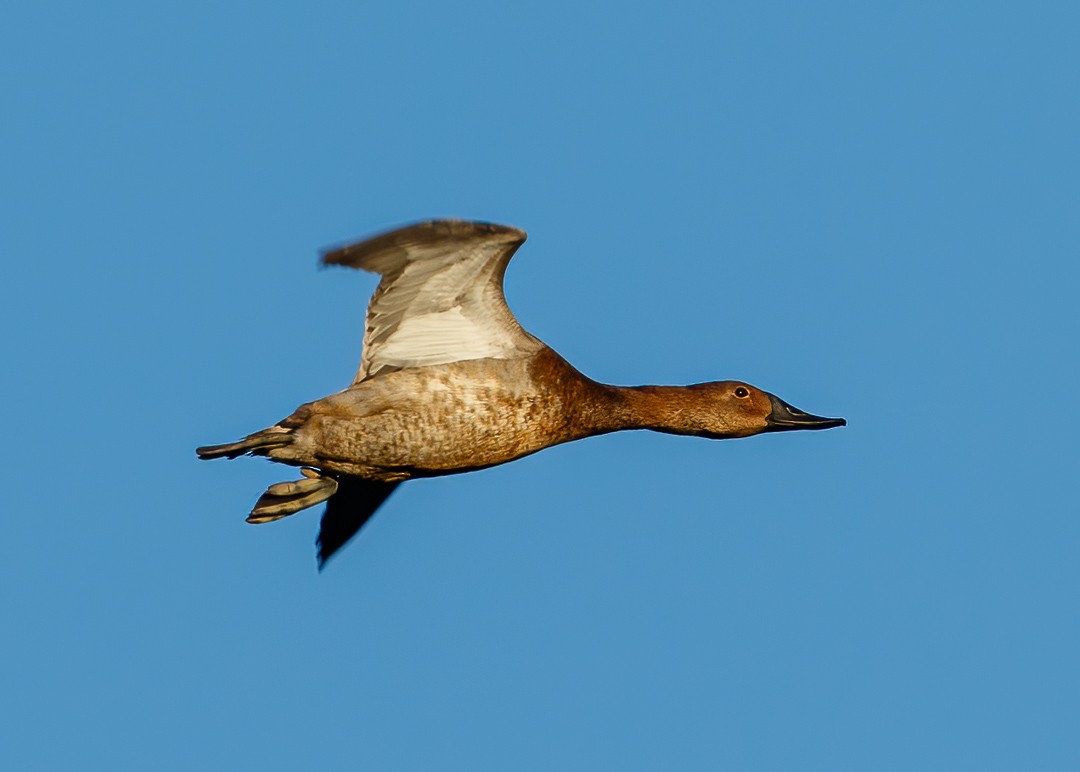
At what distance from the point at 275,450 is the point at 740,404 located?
3442mm

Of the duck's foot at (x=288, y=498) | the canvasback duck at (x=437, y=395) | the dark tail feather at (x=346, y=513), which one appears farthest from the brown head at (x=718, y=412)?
the duck's foot at (x=288, y=498)

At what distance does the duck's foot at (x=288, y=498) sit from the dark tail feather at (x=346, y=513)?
0.64 meters

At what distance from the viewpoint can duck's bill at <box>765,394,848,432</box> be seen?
1365 cm

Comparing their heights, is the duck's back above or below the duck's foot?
above

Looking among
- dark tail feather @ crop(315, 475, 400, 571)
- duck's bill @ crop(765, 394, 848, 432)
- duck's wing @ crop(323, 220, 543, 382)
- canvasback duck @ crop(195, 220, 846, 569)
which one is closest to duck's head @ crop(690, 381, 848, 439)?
duck's bill @ crop(765, 394, 848, 432)

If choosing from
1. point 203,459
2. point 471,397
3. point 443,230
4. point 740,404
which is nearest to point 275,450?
point 203,459

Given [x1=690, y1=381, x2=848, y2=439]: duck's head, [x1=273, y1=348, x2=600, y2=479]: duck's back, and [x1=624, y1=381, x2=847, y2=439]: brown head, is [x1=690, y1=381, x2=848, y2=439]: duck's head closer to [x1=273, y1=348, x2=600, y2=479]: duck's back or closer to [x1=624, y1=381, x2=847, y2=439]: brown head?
[x1=624, y1=381, x2=847, y2=439]: brown head

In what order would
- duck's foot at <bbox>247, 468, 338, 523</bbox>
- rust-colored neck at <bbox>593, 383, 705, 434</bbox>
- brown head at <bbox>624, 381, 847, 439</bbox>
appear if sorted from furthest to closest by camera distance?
brown head at <bbox>624, 381, 847, 439</bbox>
rust-colored neck at <bbox>593, 383, 705, 434</bbox>
duck's foot at <bbox>247, 468, 338, 523</bbox>

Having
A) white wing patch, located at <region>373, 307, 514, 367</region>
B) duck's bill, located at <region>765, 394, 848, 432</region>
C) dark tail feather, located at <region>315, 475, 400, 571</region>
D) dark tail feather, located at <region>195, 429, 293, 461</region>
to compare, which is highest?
white wing patch, located at <region>373, 307, 514, 367</region>

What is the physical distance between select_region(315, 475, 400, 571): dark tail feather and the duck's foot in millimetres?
643

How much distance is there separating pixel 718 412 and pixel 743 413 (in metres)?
0.19

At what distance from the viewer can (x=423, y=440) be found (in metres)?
12.2

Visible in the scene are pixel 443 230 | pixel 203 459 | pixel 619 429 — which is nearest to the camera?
pixel 443 230

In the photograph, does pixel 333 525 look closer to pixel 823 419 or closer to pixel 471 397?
pixel 471 397
